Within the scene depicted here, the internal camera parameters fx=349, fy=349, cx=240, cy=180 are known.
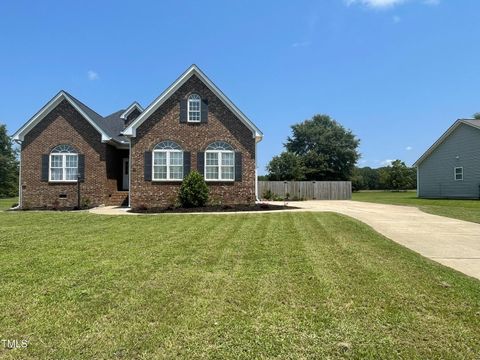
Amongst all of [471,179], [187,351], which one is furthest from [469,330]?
[471,179]

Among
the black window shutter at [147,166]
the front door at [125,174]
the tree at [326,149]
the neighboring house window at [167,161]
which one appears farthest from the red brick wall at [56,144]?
the tree at [326,149]

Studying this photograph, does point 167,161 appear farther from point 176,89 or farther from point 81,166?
point 81,166

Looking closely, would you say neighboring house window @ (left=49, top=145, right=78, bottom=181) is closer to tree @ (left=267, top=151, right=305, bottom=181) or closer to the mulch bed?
the mulch bed

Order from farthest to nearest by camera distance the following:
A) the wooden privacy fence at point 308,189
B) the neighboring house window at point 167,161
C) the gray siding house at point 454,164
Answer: the wooden privacy fence at point 308,189, the gray siding house at point 454,164, the neighboring house window at point 167,161

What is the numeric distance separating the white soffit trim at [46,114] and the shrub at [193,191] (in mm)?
5382

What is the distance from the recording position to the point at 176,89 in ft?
60.0

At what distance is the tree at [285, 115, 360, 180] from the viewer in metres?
55.0

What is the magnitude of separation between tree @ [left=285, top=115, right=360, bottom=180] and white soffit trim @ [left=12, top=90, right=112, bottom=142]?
38.0 metres

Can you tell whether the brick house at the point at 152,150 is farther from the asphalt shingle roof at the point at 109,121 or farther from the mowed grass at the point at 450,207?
the mowed grass at the point at 450,207

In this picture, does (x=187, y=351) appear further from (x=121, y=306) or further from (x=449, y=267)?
(x=449, y=267)

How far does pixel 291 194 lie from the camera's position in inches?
1259

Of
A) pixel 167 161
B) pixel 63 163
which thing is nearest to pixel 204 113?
pixel 167 161

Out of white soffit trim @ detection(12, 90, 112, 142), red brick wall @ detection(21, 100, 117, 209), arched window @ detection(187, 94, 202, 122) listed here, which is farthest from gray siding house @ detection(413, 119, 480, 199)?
red brick wall @ detection(21, 100, 117, 209)

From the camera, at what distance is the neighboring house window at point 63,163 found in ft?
62.3
